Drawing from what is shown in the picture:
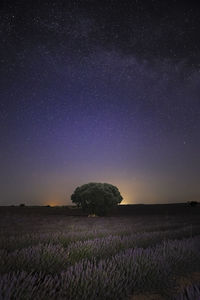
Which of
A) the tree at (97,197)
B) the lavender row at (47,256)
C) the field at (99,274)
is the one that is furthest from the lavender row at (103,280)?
the tree at (97,197)

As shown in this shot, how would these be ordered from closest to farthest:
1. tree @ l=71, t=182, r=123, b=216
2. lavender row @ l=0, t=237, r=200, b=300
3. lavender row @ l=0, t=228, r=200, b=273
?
lavender row @ l=0, t=237, r=200, b=300 < lavender row @ l=0, t=228, r=200, b=273 < tree @ l=71, t=182, r=123, b=216

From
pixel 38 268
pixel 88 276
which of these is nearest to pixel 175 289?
pixel 88 276

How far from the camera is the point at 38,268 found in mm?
3404

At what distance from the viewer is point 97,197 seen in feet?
77.3

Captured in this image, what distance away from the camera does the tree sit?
23.8m

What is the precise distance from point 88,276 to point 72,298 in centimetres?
28

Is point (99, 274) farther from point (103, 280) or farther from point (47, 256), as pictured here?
point (47, 256)

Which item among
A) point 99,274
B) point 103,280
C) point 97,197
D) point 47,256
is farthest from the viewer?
point 97,197

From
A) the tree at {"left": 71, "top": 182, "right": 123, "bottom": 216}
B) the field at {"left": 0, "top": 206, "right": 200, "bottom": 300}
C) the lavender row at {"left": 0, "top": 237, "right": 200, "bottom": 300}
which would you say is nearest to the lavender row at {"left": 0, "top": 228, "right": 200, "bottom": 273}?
the field at {"left": 0, "top": 206, "right": 200, "bottom": 300}

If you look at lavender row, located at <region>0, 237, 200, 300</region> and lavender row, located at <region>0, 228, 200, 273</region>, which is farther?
lavender row, located at <region>0, 228, 200, 273</region>

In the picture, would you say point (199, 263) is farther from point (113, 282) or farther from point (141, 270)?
point (113, 282)

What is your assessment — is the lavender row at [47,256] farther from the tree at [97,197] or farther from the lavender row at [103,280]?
the tree at [97,197]

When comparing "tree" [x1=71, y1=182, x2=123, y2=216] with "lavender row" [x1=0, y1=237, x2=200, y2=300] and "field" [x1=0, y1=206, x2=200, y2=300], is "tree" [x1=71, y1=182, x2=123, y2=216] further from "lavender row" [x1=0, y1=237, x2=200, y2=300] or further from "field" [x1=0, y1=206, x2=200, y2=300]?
"lavender row" [x1=0, y1=237, x2=200, y2=300]

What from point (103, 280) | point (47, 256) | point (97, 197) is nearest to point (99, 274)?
point (103, 280)
